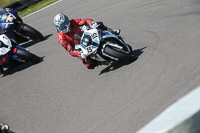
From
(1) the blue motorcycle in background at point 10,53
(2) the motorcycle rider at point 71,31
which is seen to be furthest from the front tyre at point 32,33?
(2) the motorcycle rider at point 71,31

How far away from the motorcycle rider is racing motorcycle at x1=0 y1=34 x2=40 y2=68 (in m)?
A: 2.13

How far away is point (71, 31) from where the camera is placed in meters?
8.52

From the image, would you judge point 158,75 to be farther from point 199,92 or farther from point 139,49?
point 199,92

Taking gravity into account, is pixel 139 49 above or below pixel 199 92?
below

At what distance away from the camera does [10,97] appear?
913 centimetres

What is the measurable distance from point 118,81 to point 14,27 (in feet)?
17.6

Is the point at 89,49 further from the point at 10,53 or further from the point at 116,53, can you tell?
the point at 10,53

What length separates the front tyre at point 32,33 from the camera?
1139 centimetres

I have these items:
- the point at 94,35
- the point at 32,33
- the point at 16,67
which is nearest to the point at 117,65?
the point at 94,35

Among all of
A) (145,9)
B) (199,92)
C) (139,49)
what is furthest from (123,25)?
(199,92)

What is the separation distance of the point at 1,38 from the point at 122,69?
169 inches

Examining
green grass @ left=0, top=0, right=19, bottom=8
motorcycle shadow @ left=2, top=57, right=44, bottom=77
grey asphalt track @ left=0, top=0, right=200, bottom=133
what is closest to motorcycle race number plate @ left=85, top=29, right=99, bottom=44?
grey asphalt track @ left=0, top=0, right=200, bottom=133

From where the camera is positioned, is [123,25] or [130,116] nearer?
[130,116]

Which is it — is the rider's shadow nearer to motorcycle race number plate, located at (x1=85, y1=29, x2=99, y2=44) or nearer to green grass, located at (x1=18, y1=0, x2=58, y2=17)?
motorcycle race number plate, located at (x1=85, y1=29, x2=99, y2=44)
